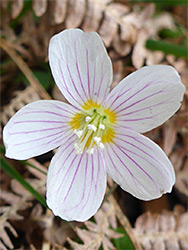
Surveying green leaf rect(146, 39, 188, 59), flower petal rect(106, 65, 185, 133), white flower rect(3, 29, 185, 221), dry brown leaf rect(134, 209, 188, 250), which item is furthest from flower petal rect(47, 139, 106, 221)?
green leaf rect(146, 39, 188, 59)

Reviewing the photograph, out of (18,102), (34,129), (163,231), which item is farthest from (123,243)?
(18,102)

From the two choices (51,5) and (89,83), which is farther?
(51,5)

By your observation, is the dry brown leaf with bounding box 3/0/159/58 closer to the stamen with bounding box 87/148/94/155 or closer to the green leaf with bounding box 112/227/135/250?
the stamen with bounding box 87/148/94/155

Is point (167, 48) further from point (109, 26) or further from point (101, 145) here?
point (101, 145)

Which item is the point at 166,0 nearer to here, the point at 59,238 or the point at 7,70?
the point at 7,70

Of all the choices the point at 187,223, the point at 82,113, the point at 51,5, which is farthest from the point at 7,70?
the point at 187,223

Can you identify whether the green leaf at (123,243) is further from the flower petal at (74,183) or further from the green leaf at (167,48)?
the green leaf at (167,48)

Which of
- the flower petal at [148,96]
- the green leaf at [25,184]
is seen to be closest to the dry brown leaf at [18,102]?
the green leaf at [25,184]
